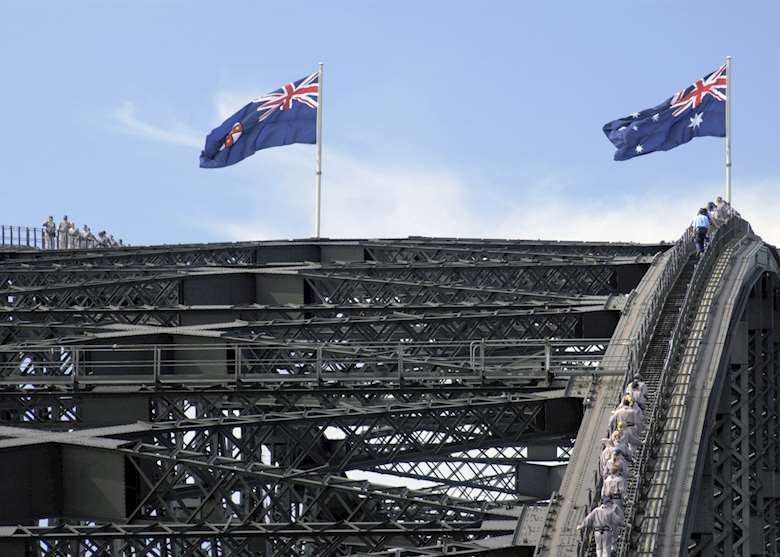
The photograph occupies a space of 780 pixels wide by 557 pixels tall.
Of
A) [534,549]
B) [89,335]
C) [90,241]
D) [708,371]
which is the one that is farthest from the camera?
[90,241]

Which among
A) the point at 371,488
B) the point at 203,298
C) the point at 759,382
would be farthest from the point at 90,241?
the point at 371,488

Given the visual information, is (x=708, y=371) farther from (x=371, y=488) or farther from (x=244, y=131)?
(x=244, y=131)

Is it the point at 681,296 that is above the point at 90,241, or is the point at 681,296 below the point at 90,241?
below

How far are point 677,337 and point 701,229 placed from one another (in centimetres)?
1449

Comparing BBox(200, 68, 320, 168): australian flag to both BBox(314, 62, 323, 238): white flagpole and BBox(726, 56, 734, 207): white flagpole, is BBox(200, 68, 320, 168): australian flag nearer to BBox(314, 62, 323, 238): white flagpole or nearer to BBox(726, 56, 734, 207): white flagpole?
BBox(314, 62, 323, 238): white flagpole

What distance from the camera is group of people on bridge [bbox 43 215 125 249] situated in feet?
340

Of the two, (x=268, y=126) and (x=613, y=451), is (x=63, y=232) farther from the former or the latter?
(x=613, y=451)

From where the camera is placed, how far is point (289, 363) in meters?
41.5

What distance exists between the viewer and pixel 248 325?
4725 centimetres

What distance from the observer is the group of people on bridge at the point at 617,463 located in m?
26.1

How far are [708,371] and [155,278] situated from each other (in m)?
25.5

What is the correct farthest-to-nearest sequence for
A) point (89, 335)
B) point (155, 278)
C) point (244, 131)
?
point (244, 131) < point (155, 278) < point (89, 335)

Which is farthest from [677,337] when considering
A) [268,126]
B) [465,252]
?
[268,126]

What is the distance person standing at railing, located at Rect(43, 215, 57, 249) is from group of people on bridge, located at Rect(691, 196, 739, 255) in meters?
48.6
